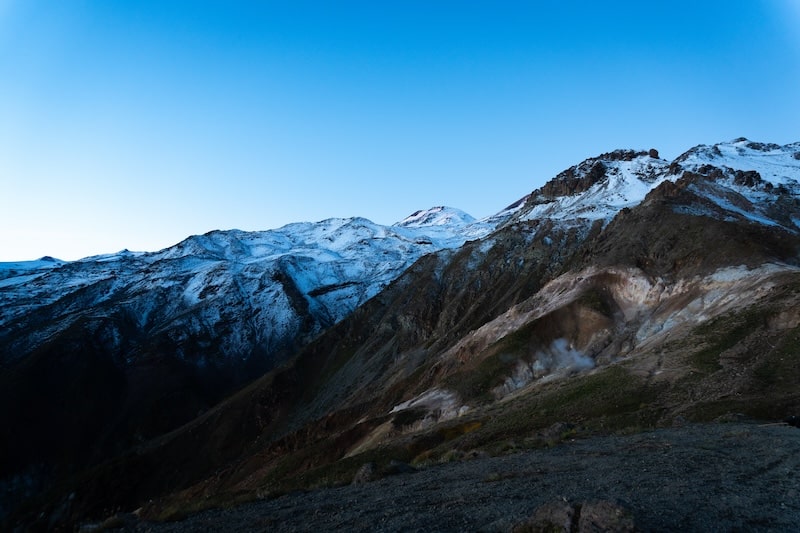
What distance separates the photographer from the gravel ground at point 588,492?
10461 mm

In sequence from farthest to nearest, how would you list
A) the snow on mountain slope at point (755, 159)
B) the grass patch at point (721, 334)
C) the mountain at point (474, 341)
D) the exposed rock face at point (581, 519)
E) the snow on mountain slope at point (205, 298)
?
1. the snow on mountain slope at point (755, 159)
2. the snow on mountain slope at point (205, 298)
3. the grass patch at point (721, 334)
4. the mountain at point (474, 341)
5. the exposed rock face at point (581, 519)

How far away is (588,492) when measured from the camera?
1257 cm

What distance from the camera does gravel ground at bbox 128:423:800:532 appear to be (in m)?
10.5

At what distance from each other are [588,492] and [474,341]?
4561cm

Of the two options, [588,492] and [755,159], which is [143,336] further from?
[755,159]

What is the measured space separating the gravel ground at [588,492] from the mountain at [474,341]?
3598 mm

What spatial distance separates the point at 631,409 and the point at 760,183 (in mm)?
107957

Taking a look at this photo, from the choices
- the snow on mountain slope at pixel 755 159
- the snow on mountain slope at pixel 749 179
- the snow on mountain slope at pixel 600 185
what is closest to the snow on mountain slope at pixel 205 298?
the snow on mountain slope at pixel 600 185

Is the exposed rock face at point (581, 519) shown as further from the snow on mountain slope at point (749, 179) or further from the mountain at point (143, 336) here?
the mountain at point (143, 336)

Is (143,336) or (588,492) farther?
(143,336)

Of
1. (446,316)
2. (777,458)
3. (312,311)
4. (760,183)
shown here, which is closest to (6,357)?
(312,311)

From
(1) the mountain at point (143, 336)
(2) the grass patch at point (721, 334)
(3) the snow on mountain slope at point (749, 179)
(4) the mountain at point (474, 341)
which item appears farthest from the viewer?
(1) the mountain at point (143, 336)

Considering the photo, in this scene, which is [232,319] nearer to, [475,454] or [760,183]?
[475,454]

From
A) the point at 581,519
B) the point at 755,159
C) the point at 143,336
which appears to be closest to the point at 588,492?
the point at 581,519
